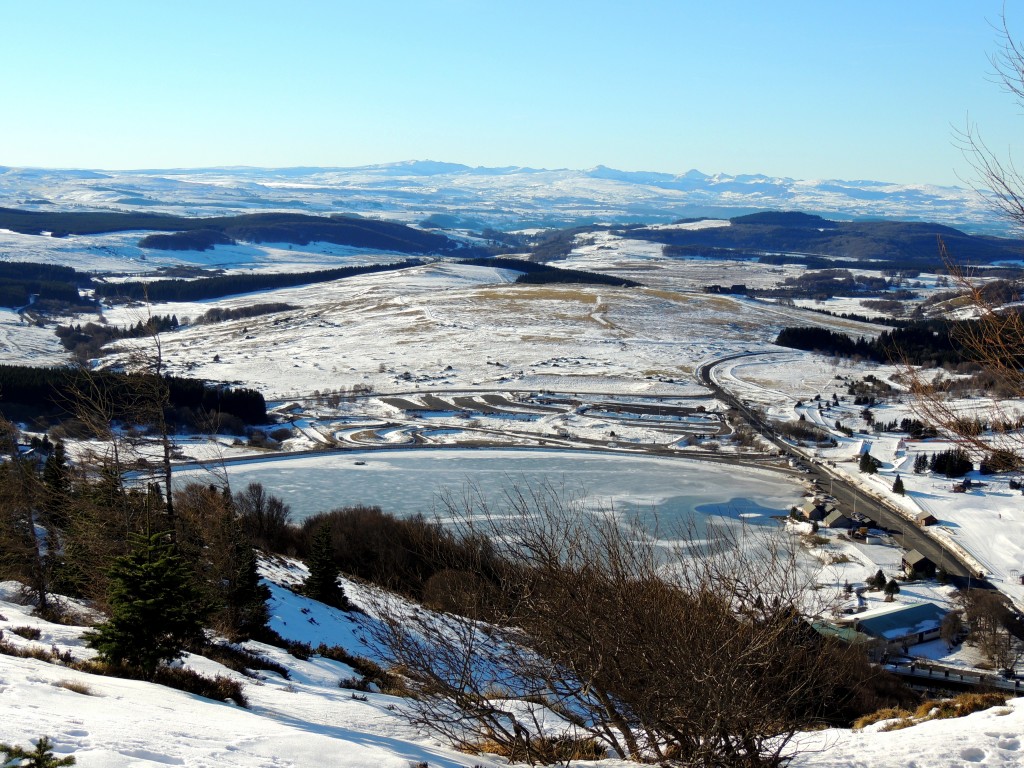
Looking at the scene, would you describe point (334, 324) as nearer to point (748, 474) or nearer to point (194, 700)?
point (748, 474)

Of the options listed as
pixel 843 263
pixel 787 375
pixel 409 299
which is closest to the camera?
pixel 787 375

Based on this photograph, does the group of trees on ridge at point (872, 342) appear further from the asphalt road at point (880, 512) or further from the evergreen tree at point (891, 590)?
the evergreen tree at point (891, 590)

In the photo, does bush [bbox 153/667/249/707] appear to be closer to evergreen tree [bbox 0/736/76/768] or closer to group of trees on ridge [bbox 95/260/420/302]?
evergreen tree [bbox 0/736/76/768]

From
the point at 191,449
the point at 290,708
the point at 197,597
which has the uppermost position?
the point at 197,597

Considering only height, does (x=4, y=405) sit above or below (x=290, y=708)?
below

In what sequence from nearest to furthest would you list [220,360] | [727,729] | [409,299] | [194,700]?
[727,729], [194,700], [220,360], [409,299]

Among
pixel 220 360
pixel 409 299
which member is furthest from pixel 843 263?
pixel 220 360
